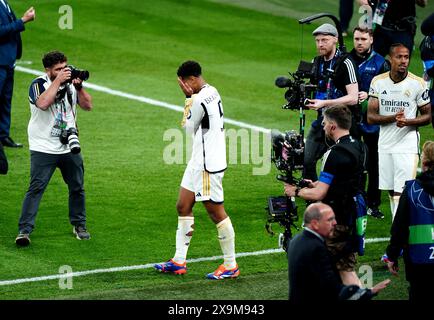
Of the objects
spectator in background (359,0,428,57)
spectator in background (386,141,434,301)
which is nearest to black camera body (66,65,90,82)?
spectator in background (386,141,434,301)

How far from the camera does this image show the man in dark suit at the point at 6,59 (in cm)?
1820

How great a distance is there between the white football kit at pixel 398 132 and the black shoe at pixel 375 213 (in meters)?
1.37

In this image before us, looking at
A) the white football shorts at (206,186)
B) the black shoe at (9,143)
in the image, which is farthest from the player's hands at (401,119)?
the black shoe at (9,143)

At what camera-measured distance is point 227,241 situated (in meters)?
12.6

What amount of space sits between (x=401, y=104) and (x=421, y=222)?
3.48m

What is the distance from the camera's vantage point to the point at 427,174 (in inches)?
421

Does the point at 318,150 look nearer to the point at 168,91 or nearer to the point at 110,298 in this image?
the point at 110,298

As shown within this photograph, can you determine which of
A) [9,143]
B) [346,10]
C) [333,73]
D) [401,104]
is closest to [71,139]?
[333,73]

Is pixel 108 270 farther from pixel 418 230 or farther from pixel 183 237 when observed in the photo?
pixel 418 230

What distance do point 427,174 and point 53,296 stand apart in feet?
13.4

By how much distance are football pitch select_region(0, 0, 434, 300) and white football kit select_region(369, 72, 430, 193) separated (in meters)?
0.91

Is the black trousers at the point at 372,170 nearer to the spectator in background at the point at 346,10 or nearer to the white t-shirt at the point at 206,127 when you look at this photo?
the white t-shirt at the point at 206,127

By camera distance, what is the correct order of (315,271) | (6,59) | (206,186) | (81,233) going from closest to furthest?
(315,271) < (206,186) < (81,233) < (6,59)

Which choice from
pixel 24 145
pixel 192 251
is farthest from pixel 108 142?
pixel 192 251
